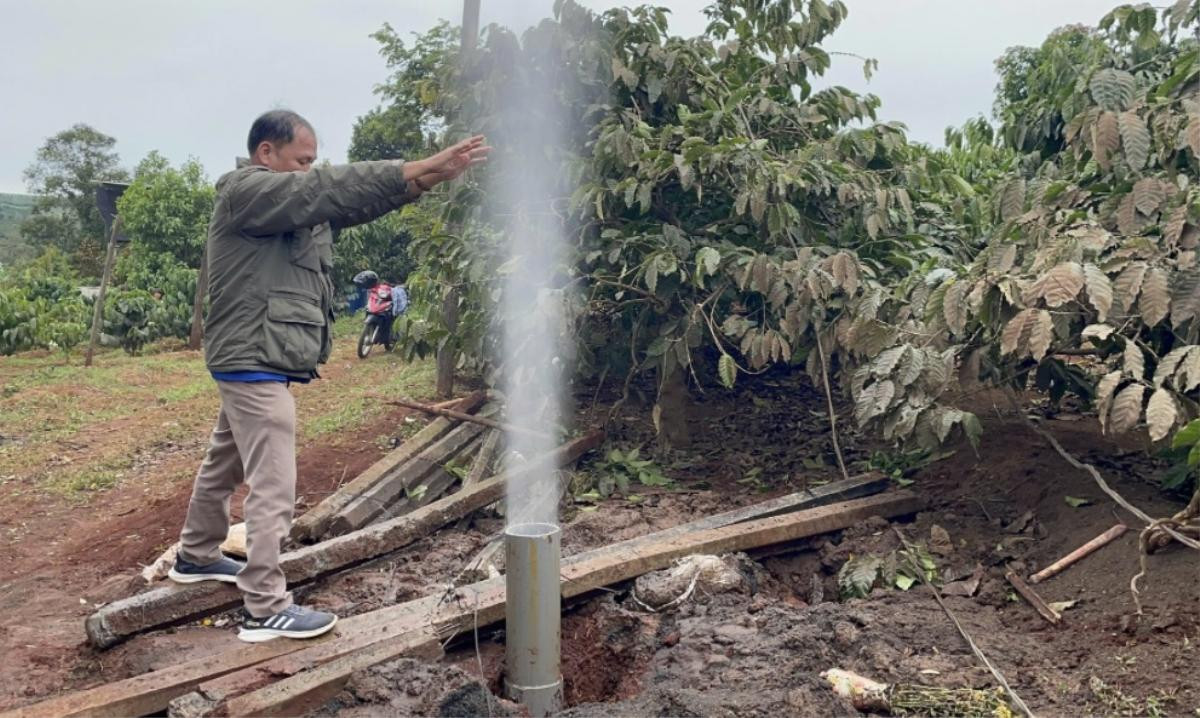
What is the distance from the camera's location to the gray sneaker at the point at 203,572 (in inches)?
121

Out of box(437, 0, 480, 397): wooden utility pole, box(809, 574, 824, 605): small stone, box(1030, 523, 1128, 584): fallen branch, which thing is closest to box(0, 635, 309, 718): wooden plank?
box(809, 574, 824, 605): small stone

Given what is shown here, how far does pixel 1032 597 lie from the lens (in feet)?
9.68

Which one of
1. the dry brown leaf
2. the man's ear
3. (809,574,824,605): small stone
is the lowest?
(809,574,824,605): small stone

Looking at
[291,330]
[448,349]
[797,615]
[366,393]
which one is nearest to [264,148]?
[291,330]

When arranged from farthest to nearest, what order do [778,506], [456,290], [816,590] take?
[456,290], [778,506], [816,590]

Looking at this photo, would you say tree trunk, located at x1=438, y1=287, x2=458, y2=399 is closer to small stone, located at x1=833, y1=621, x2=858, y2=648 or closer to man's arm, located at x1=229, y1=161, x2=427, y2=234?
man's arm, located at x1=229, y1=161, x2=427, y2=234

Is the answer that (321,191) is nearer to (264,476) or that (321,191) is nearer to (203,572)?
(264,476)

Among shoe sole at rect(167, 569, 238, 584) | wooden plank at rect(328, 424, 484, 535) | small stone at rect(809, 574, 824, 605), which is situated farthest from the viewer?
wooden plank at rect(328, 424, 484, 535)

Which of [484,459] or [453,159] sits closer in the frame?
[453,159]

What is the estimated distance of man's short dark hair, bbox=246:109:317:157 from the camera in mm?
2891

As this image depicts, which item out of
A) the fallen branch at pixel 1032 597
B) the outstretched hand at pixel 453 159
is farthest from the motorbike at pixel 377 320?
the fallen branch at pixel 1032 597

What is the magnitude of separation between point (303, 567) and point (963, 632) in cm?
230

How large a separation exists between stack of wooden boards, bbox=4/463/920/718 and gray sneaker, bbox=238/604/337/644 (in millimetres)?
32

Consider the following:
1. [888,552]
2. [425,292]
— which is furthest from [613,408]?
[888,552]
